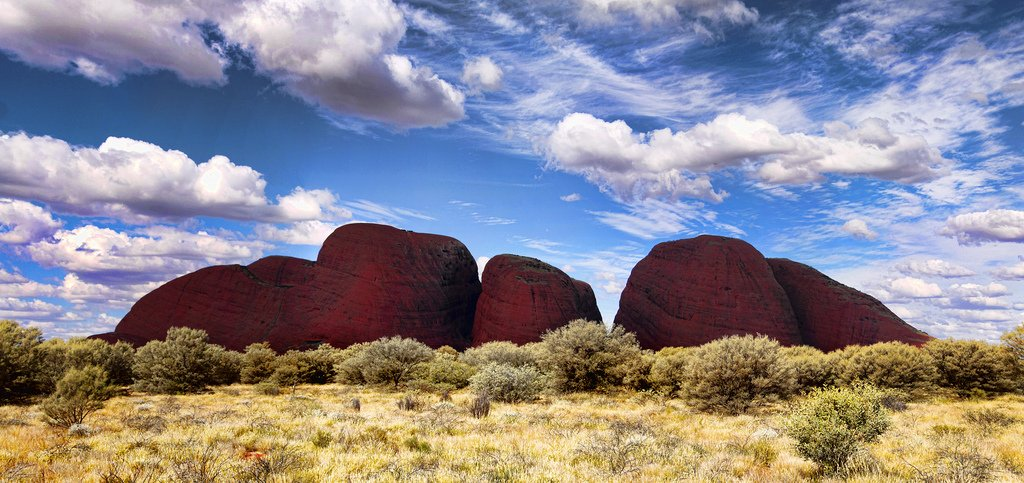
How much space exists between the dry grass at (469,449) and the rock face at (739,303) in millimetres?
50495

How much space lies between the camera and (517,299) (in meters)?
65.8

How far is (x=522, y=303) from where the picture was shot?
214 feet

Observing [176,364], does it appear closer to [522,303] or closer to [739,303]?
[522,303]

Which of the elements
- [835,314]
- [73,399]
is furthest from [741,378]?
[835,314]

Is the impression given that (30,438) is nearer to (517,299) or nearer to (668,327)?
(517,299)

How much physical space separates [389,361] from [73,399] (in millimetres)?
17410

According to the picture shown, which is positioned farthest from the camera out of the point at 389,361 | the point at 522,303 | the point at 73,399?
the point at 522,303

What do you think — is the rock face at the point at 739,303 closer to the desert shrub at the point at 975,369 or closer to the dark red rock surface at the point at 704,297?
the dark red rock surface at the point at 704,297

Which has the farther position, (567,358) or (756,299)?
(756,299)

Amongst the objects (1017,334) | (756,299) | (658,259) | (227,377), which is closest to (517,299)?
(658,259)

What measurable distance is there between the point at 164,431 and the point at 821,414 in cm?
1406

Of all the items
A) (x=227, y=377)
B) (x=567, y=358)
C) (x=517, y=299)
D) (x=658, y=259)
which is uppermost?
(x=658, y=259)

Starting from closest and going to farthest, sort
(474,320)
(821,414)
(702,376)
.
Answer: (821,414) → (702,376) → (474,320)

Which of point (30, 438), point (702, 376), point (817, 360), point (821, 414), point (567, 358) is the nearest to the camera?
point (821, 414)
